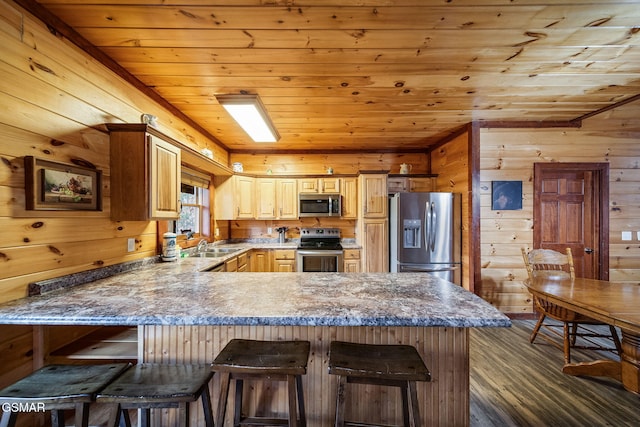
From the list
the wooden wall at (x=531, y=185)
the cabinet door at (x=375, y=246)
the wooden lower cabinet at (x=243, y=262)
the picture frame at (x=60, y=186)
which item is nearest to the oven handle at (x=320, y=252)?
the cabinet door at (x=375, y=246)

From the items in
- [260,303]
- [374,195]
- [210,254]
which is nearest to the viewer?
[260,303]

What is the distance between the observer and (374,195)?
162 inches

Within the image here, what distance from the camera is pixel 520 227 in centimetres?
337

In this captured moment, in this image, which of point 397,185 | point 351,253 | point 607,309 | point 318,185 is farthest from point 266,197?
point 607,309

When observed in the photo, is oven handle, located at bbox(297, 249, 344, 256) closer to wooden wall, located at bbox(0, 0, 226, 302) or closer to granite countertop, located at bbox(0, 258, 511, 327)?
granite countertop, located at bbox(0, 258, 511, 327)

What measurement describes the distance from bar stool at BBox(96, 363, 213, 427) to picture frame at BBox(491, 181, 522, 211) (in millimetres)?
3682

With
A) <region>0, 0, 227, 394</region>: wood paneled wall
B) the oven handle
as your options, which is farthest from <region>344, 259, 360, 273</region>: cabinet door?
<region>0, 0, 227, 394</region>: wood paneled wall

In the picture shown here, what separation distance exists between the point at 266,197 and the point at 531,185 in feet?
12.6

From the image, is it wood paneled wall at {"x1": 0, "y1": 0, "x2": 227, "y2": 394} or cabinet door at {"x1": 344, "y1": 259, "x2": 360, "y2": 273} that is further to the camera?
cabinet door at {"x1": 344, "y1": 259, "x2": 360, "y2": 273}

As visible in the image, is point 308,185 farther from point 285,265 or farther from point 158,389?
point 158,389

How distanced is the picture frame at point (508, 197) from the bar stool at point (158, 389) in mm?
3682

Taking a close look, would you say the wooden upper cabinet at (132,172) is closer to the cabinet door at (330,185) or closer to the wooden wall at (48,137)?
the wooden wall at (48,137)

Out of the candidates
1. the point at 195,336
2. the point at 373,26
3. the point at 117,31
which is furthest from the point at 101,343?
the point at 373,26

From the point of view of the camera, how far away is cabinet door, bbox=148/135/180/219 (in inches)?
79.4
